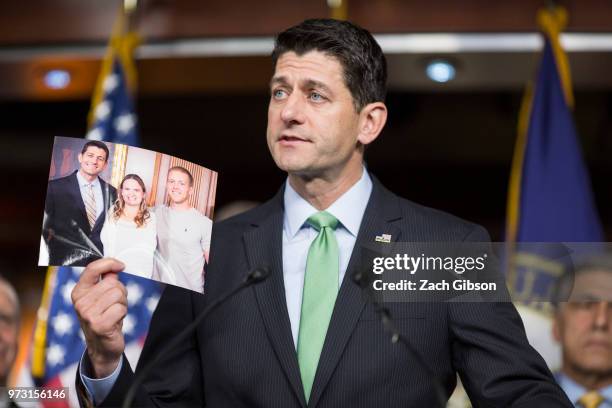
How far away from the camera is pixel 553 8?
3570 mm

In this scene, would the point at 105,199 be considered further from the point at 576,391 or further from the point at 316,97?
the point at 576,391

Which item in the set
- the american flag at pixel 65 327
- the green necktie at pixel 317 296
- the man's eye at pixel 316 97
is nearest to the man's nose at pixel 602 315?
the green necktie at pixel 317 296

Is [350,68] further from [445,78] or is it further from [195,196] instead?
[445,78]

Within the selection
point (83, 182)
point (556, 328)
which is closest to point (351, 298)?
point (83, 182)

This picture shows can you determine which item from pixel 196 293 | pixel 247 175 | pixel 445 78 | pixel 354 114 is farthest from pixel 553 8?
pixel 247 175

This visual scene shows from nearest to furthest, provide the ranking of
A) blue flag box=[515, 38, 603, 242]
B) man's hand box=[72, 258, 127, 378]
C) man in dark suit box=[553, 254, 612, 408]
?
man's hand box=[72, 258, 127, 378] → man in dark suit box=[553, 254, 612, 408] → blue flag box=[515, 38, 603, 242]

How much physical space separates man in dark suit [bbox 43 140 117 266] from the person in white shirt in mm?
113

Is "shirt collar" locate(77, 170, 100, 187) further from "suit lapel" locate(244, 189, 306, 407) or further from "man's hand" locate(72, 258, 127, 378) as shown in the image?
"suit lapel" locate(244, 189, 306, 407)

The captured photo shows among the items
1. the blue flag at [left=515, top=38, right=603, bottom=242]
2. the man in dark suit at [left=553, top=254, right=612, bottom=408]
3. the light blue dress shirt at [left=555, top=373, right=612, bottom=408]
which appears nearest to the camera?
the man in dark suit at [left=553, top=254, right=612, bottom=408]

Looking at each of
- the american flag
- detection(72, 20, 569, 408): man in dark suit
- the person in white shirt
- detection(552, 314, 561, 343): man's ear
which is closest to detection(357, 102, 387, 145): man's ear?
detection(72, 20, 569, 408): man in dark suit

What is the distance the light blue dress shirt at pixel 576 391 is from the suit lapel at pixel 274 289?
40.5 inches

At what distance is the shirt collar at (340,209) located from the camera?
2016 millimetres

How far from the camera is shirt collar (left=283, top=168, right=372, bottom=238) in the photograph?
6.61ft

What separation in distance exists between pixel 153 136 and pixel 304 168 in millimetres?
3773
